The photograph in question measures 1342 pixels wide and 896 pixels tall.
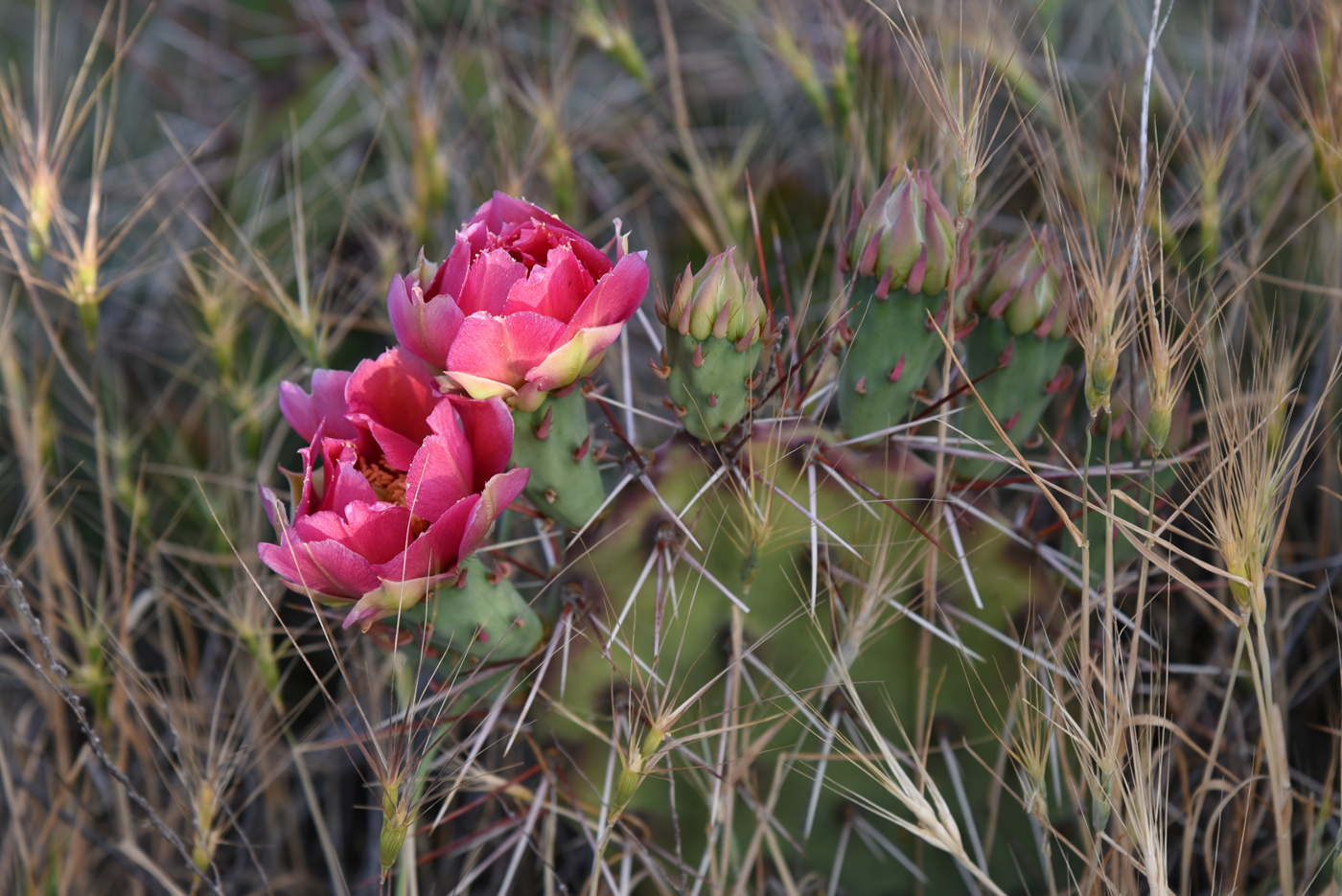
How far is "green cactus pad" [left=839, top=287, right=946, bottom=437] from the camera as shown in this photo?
32.8 inches

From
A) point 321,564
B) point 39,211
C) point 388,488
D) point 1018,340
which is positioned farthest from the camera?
point 39,211

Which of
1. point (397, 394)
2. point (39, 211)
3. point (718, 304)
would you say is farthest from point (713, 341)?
point (39, 211)

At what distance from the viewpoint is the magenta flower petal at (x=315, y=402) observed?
761 mm

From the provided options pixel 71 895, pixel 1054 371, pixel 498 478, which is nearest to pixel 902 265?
pixel 1054 371

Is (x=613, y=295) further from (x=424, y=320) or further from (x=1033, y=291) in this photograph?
(x=1033, y=291)

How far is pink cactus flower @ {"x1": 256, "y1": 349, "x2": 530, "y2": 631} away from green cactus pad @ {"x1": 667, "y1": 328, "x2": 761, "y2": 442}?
157 millimetres

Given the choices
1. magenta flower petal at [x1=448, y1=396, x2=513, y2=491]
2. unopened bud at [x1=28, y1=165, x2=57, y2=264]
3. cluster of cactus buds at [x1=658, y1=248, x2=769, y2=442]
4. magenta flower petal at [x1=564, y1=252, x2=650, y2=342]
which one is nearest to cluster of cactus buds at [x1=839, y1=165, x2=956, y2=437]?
cluster of cactus buds at [x1=658, y1=248, x2=769, y2=442]

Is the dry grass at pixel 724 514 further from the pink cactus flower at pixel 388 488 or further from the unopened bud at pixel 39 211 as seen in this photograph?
the pink cactus flower at pixel 388 488

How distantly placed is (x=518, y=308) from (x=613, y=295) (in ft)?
0.23

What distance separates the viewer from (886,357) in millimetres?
848

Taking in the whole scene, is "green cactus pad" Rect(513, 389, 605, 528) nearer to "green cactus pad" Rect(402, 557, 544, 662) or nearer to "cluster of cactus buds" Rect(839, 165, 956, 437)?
"green cactus pad" Rect(402, 557, 544, 662)

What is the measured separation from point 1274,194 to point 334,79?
57.7 inches

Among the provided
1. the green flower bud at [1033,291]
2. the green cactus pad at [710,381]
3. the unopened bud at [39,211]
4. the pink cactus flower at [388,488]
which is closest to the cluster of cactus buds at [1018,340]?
the green flower bud at [1033,291]

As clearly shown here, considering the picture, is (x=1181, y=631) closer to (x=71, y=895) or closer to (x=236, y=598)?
(x=236, y=598)
